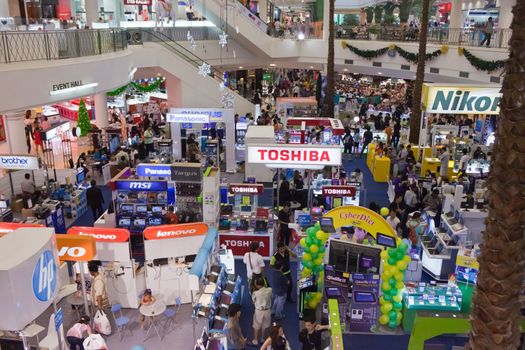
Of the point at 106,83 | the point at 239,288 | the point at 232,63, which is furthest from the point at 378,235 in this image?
the point at 232,63

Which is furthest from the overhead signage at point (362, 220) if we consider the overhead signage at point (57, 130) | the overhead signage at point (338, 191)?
the overhead signage at point (57, 130)

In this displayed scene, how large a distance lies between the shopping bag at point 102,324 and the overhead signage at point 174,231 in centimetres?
155

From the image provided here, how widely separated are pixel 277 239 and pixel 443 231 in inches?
146

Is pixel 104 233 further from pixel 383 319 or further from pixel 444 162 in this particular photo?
pixel 444 162

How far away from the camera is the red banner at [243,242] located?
11.2m

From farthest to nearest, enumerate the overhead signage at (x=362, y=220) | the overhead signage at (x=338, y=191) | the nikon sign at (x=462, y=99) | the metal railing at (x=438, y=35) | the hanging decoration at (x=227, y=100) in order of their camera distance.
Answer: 1. the hanging decoration at (x=227, y=100)
2. the metal railing at (x=438, y=35)
3. the nikon sign at (x=462, y=99)
4. the overhead signage at (x=338, y=191)
5. the overhead signage at (x=362, y=220)

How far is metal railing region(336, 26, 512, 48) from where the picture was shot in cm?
1781

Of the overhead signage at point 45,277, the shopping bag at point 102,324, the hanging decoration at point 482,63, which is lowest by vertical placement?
the shopping bag at point 102,324

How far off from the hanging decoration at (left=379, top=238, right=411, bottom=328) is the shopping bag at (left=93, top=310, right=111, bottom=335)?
478cm

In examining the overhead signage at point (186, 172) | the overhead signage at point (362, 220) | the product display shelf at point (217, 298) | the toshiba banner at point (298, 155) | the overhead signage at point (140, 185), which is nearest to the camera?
the product display shelf at point (217, 298)

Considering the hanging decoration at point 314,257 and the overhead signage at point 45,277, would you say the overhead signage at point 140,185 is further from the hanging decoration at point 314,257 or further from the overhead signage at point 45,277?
the overhead signage at point 45,277

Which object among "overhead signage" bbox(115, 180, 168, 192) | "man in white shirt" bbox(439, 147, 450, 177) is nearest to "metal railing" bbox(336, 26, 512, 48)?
"man in white shirt" bbox(439, 147, 450, 177)

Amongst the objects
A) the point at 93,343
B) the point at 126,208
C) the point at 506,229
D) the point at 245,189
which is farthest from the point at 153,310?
the point at 506,229

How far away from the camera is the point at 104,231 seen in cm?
905
